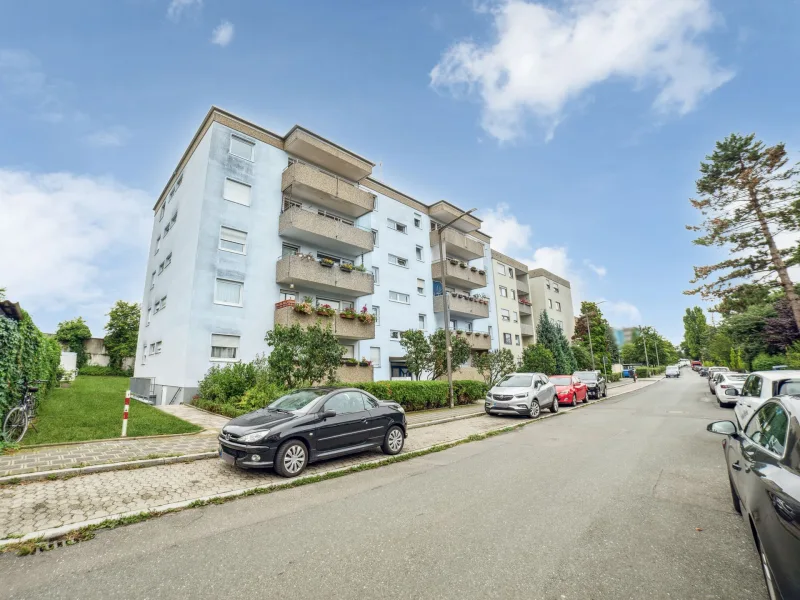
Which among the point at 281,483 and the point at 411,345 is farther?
the point at 411,345

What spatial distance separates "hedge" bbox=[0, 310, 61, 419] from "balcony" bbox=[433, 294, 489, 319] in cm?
2308

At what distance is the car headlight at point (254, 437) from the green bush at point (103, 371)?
33578 millimetres

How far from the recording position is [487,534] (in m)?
4.18

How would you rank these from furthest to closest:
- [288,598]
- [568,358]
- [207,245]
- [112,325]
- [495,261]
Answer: [568,358]
[495,261]
[112,325]
[207,245]
[288,598]

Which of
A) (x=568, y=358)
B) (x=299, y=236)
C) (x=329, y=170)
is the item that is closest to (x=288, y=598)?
(x=299, y=236)

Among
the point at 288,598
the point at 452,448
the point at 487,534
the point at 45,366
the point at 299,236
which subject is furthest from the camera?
the point at 299,236

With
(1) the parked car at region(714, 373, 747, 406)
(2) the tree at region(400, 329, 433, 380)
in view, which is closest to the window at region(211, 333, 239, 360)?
(2) the tree at region(400, 329, 433, 380)

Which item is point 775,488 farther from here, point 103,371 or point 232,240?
point 103,371

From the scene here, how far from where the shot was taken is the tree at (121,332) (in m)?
35.0

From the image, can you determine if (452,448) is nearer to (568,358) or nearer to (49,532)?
(49,532)

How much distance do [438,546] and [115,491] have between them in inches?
196

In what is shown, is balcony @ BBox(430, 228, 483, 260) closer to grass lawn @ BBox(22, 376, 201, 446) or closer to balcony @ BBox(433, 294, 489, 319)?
A: balcony @ BBox(433, 294, 489, 319)

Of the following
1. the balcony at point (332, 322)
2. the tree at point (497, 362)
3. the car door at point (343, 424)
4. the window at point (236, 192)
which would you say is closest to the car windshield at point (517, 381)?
the tree at point (497, 362)

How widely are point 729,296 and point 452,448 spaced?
22.4 m
